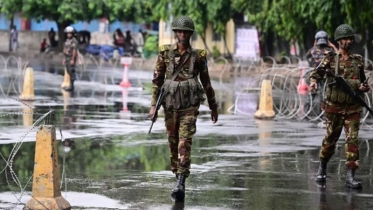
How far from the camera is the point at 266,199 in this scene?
34.2 feet

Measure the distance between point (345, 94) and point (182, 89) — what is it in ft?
6.90

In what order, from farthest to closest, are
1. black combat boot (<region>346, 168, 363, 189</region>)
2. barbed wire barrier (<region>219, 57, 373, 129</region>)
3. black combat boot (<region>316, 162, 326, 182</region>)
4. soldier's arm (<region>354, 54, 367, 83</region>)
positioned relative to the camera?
barbed wire barrier (<region>219, 57, 373, 129</region>) → black combat boot (<region>316, 162, 326, 182</region>) → soldier's arm (<region>354, 54, 367, 83</region>) → black combat boot (<region>346, 168, 363, 189</region>)

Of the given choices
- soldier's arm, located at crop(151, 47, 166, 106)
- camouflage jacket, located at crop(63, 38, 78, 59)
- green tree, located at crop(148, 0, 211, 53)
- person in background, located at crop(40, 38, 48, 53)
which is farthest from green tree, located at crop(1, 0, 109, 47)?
soldier's arm, located at crop(151, 47, 166, 106)

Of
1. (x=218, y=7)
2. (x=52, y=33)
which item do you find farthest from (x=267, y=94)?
(x=52, y=33)

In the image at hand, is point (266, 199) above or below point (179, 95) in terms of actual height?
below

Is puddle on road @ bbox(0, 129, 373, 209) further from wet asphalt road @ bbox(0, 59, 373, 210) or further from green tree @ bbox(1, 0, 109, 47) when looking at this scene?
green tree @ bbox(1, 0, 109, 47)

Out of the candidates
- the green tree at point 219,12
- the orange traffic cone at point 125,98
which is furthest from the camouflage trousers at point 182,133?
the green tree at point 219,12

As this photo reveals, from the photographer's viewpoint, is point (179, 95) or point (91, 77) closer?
point (179, 95)

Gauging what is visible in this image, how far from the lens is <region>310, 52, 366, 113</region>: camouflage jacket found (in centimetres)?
1135

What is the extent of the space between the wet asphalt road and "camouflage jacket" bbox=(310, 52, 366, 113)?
0.94 meters

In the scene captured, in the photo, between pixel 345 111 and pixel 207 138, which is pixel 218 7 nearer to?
pixel 207 138

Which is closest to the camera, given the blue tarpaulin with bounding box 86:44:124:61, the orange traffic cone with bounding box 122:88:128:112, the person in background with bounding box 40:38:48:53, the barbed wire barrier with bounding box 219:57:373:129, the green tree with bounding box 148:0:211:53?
the barbed wire barrier with bounding box 219:57:373:129

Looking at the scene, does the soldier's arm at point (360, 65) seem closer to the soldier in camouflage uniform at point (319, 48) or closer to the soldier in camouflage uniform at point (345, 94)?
the soldier in camouflage uniform at point (345, 94)

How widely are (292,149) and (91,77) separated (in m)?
22.5
